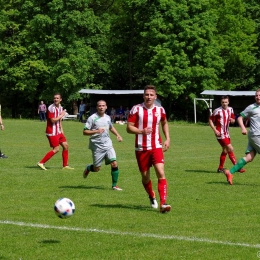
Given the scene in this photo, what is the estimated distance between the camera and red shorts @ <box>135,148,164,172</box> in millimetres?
10773

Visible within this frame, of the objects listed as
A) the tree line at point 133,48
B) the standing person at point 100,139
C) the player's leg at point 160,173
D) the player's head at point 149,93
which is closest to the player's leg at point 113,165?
the standing person at point 100,139

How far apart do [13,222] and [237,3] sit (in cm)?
5740

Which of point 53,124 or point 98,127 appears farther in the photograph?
point 53,124

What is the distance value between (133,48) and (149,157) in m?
57.4

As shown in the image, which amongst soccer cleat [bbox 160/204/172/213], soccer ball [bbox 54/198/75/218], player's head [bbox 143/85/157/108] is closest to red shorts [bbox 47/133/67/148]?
player's head [bbox 143/85/157/108]

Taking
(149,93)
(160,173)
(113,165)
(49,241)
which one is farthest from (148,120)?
(113,165)

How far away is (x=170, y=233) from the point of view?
8820 mm

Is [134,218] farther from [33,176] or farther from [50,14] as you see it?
[50,14]

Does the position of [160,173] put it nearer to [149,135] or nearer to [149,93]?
[149,135]

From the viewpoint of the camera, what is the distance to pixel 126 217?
10141 millimetres

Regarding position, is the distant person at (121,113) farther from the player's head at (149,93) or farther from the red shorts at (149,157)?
the player's head at (149,93)

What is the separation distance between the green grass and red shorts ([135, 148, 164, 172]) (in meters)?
0.71

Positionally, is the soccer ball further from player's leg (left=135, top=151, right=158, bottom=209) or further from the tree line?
the tree line

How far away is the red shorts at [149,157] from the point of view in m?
10.8
